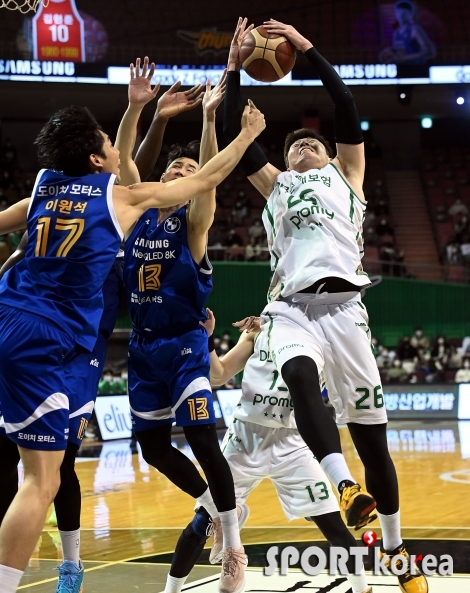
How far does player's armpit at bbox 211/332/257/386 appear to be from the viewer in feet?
18.6

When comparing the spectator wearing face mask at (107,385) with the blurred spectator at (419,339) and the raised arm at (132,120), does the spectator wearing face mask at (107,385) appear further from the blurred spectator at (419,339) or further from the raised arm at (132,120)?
the raised arm at (132,120)

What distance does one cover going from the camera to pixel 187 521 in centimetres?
795

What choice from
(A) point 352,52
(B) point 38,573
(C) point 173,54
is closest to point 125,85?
(C) point 173,54

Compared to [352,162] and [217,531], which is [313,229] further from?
[217,531]

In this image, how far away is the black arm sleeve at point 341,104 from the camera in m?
4.85

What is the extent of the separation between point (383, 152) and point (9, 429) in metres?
27.4

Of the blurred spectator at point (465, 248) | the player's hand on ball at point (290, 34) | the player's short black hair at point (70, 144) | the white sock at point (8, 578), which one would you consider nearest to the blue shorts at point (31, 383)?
the white sock at point (8, 578)

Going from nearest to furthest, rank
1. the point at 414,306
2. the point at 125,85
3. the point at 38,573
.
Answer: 1. the point at 38,573
2. the point at 414,306
3. the point at 125,85

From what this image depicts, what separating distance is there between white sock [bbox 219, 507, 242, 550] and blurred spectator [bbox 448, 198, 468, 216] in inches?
891

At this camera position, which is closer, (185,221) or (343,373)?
(343,373)

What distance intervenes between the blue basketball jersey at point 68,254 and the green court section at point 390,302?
17.9 metres

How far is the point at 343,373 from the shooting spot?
461 centimetres

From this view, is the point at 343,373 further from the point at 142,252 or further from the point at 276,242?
the point at 142,252

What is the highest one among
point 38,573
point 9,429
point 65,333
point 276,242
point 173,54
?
point 173,54
